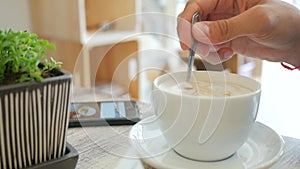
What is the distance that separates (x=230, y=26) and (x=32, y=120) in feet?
1.21

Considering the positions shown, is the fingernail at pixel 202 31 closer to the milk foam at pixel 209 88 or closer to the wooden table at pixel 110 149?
the milk foam at pixel 209 88

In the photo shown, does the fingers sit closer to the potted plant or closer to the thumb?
the thumb

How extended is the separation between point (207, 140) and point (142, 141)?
117mm

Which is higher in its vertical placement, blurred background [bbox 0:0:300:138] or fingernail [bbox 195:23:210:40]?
fingernail [bbox 195:23:210:40]

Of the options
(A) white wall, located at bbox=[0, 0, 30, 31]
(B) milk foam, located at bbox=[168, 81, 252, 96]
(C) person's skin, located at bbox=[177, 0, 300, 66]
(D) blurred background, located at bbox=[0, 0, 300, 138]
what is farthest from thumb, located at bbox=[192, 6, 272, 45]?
(A) white wall, located at bbox=[0, 0, 30, 31]

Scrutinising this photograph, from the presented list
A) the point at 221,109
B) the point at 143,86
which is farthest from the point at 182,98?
the point at 143,86

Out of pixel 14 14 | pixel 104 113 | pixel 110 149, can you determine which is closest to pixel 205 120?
pixel 110 149

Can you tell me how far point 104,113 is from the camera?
665 millimetres

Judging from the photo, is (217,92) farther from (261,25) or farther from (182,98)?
(261,25)

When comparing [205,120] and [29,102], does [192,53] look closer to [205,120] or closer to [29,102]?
[205,120]

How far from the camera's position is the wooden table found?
0.49 metres

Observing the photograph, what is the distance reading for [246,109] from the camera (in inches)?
17.2

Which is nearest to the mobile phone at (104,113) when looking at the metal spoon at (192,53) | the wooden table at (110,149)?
the wooden table at (110,149)

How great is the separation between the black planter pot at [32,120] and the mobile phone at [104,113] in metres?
0.23
